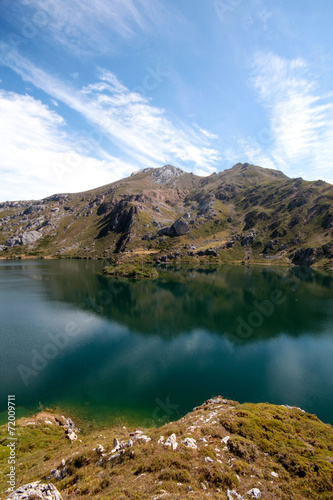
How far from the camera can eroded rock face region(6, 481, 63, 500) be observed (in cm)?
1352

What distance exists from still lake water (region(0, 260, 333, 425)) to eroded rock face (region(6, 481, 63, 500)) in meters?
23.0

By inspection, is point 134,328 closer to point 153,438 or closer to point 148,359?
point 148,359

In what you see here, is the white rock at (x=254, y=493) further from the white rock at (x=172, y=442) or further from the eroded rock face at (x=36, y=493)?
the eroded rock face at (x=36, y=493)

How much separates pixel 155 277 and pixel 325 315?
390 feet

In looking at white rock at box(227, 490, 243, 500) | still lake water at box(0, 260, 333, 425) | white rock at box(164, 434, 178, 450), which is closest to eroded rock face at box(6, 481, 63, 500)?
white rock at box(164, 434, 178, 450)

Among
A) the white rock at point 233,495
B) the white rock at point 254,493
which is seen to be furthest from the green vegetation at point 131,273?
the white rock at point 233,495

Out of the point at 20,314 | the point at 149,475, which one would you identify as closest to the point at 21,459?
the point at 149,475

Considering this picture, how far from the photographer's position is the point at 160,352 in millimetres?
59469

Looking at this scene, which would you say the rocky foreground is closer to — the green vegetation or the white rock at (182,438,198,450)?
the white rock at (182,438,198,450)

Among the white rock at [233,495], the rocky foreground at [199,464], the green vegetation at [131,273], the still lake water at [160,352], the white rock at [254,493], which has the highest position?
the white rock at [233,495]

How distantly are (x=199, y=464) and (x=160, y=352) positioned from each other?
4431cm

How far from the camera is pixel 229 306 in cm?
10338

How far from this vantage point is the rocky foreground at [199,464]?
14844mm

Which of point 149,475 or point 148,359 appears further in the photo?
point 148,359
